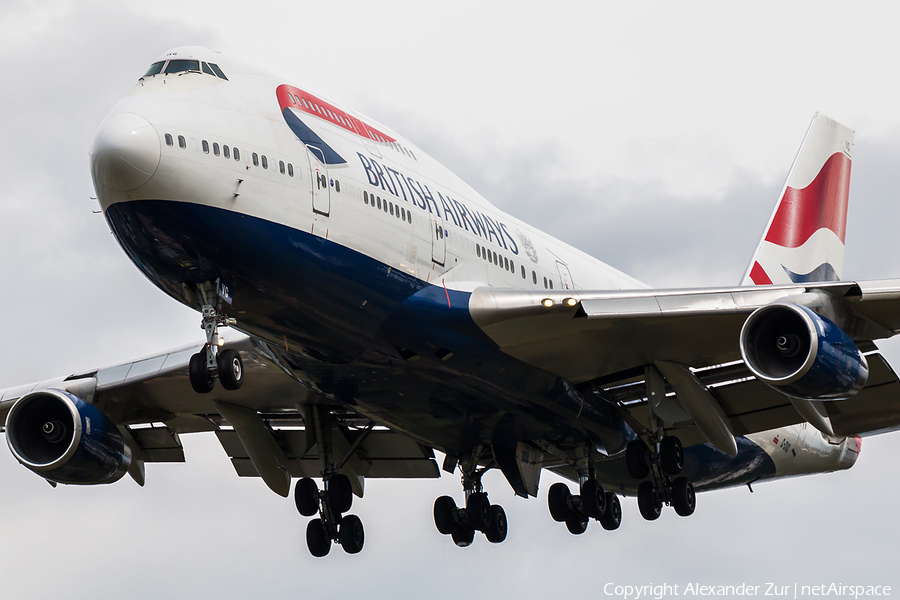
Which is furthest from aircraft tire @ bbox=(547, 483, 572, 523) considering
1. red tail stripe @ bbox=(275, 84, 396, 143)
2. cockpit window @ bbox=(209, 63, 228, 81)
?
cockpit window @ bbox=(209, 63, 228, 81)

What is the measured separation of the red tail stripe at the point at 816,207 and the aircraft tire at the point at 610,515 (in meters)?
10.1

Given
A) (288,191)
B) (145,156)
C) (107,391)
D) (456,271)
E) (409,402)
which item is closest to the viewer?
(145,156)

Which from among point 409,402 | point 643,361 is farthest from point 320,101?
point 643,361

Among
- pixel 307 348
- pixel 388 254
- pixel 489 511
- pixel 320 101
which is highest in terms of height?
pixel 320 101

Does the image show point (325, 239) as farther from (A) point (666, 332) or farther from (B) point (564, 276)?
→ (B) point (564, 276)

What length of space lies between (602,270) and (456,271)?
7.18m

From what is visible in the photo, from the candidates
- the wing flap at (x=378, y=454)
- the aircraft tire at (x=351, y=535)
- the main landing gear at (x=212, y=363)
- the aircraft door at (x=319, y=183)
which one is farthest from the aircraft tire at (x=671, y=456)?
the main landing gear at (x=212, y=363)

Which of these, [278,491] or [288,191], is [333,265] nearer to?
[288,191]

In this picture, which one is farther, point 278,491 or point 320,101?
point 278,491

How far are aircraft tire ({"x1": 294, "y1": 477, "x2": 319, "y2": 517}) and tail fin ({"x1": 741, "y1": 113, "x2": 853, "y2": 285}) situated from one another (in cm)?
1245

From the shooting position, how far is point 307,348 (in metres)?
16.8

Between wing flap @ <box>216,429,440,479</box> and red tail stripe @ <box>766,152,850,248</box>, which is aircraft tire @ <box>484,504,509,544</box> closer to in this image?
wing flap @ <box>216,429,440,479</box>

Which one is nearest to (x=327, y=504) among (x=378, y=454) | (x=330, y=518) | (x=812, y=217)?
(x=330, y=518)

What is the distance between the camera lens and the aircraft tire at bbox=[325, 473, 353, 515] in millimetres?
22281
